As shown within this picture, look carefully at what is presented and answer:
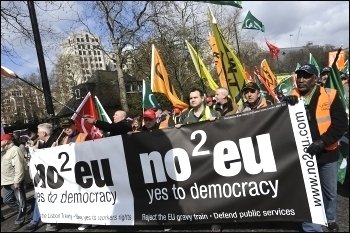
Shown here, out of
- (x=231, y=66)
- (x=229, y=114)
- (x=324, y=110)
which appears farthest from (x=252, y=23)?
(x=324, y=110)

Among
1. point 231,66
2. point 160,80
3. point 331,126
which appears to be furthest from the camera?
point 160,80

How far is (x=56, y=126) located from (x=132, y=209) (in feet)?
8.10

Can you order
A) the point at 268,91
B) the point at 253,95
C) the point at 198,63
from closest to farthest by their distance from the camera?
the point at 253,95 → the point at 268,91 → the point at 198,63

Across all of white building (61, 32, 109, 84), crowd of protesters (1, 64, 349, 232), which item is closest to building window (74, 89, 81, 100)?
white building (61, 32, 109, 84)

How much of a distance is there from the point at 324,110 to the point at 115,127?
2.86 meters

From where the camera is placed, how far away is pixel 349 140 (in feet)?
20.1

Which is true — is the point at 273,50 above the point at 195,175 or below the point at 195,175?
above

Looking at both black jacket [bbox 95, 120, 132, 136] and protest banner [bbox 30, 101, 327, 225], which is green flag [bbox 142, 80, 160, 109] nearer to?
black jacket [bbox 95, 120, 132, 136]

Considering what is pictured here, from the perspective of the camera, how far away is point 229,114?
208 inches

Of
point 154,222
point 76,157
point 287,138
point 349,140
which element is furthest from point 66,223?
point 349,140

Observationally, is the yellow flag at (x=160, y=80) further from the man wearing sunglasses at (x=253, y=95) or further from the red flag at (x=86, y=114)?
the man wearing sunglasses at (x=253, y=95)

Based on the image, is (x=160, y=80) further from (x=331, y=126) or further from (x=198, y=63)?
(x=331, y=126)

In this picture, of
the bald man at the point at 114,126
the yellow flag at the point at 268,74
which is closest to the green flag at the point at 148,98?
the bald man at the point at 114,126

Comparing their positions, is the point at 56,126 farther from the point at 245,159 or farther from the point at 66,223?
the point at 245,159
